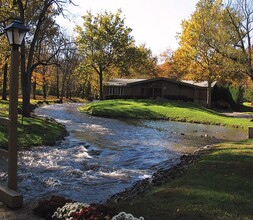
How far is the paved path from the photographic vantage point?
5569mm

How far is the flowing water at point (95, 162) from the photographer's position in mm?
9115

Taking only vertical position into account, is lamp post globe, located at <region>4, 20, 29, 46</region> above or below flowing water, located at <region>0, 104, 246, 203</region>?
above

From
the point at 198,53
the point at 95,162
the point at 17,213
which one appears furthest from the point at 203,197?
the point at 198,53

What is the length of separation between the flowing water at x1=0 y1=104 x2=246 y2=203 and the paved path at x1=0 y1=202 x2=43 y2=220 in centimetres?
190

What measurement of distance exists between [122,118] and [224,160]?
21427 mm

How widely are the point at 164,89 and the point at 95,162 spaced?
37338mm

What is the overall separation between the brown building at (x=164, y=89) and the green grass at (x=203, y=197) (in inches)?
1555

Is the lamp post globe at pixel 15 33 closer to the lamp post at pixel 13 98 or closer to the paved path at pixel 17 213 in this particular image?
the lamp post at pixel 13 98

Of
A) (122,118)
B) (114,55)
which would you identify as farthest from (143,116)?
(114,55)

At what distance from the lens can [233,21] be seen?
31641mm

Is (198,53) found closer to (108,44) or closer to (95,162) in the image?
(108,44)

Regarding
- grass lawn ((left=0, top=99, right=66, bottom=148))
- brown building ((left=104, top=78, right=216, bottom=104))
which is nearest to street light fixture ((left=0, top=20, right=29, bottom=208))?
grass lawn ((left=0, top=99, right=66, bottom=148))

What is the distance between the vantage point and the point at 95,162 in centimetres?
1266

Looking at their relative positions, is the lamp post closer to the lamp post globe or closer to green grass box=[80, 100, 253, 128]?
the lamp post globe
